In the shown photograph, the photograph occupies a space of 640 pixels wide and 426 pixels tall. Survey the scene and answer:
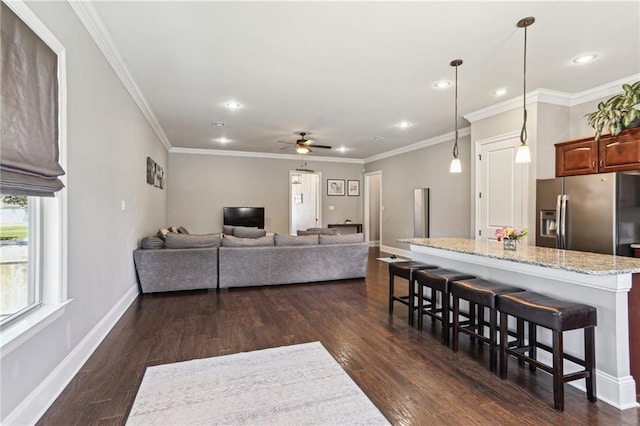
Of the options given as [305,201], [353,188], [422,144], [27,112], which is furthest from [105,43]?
[353,188]

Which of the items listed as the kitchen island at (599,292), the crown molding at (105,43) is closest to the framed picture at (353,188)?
the crown molding at (105,43)

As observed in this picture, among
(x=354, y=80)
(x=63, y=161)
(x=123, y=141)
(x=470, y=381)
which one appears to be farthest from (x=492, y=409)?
(x=123, y=141)

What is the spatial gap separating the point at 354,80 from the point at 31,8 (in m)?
2.91

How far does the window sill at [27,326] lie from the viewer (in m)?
1.54

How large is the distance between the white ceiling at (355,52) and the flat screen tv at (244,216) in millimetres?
3650

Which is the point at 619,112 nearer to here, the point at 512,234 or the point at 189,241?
the point at 512,234

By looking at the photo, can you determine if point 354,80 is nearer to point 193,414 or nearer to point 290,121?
point 290,121

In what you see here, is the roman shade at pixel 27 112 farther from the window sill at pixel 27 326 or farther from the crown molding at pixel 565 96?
the crown molding at pixel 565 96

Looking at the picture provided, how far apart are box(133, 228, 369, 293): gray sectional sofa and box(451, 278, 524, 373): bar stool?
8.55 feet

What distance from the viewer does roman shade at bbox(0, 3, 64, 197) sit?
1.51m

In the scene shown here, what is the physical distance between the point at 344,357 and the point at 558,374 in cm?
144

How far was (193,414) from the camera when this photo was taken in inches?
74.2

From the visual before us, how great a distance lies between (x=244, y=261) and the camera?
489cm

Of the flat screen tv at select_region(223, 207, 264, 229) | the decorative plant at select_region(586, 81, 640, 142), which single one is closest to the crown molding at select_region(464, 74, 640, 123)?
the decorative plant at select_region(586, 81, 640, 142)
